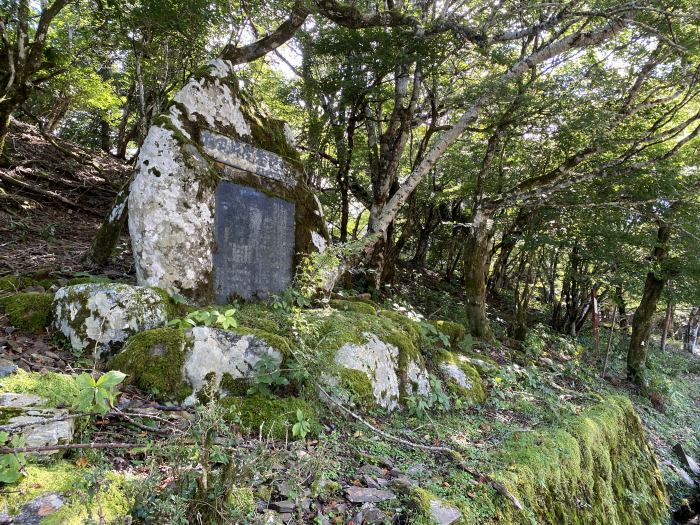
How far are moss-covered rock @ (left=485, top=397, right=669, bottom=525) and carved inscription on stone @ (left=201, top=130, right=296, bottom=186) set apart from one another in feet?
14.4

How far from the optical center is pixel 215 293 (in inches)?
191

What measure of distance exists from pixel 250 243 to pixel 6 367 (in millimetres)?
2829

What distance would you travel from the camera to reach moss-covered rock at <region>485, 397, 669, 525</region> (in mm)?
3229

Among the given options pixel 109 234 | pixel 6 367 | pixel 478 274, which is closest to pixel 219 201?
pixel 109 234

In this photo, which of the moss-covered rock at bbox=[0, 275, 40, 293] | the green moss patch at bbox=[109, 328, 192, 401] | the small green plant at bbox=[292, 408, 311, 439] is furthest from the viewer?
the moss-covered rock at bbox=[0, 275, 40, 293]

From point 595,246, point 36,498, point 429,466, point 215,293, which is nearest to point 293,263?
point 215,293

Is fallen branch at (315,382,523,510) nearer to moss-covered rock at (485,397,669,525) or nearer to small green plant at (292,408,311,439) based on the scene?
moss-covered rock at (485,397,669,525)

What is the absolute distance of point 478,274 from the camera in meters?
8.46

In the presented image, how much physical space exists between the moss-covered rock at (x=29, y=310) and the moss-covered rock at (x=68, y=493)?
8.07 ft

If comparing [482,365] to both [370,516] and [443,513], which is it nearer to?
[443,513]

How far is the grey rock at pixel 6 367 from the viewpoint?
8.84 feet

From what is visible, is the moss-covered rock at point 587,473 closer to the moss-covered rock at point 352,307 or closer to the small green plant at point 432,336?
the small green plant at point 432,336

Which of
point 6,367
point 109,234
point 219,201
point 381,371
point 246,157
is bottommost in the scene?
point 381,371

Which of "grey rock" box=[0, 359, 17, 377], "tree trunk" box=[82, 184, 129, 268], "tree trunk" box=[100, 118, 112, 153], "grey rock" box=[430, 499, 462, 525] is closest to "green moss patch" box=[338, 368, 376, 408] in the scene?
"grey rock" box=[430, 499, 462, 525]
